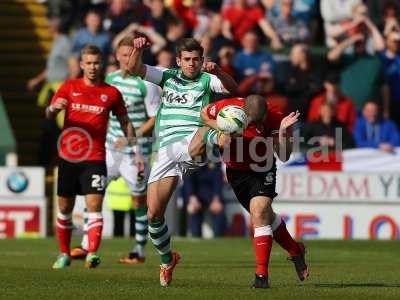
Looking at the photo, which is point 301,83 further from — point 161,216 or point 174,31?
point 161,216

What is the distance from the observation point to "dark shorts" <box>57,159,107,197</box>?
47.8ft

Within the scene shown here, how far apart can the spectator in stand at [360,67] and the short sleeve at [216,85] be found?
1144 cm

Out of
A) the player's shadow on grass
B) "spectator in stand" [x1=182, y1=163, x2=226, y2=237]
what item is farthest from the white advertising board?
the player's shadow on grass

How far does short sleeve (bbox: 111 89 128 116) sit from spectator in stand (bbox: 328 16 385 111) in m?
9.92

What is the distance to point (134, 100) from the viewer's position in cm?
1642

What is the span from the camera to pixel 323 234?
21.4 metres

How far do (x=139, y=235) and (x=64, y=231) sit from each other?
1348 millimetres

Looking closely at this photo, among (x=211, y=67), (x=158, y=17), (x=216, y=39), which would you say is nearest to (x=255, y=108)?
(x=211, y=67)

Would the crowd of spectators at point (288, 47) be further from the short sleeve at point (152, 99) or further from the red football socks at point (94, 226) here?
the red football socks at point (94, 226)

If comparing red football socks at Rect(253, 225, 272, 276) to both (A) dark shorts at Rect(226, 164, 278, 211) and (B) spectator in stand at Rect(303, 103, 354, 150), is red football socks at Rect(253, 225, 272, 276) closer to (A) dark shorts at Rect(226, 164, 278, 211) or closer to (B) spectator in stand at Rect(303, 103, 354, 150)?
(A) dark shorts at Rect(226, 164, 278, 211)

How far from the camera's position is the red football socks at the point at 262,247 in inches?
464

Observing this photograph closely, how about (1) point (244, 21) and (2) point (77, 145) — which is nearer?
(2) point (77, 145)

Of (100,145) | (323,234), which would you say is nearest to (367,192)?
(323,234)

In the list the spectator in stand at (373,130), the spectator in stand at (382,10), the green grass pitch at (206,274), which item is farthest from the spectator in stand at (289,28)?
the green grass pitch at (206,274)
